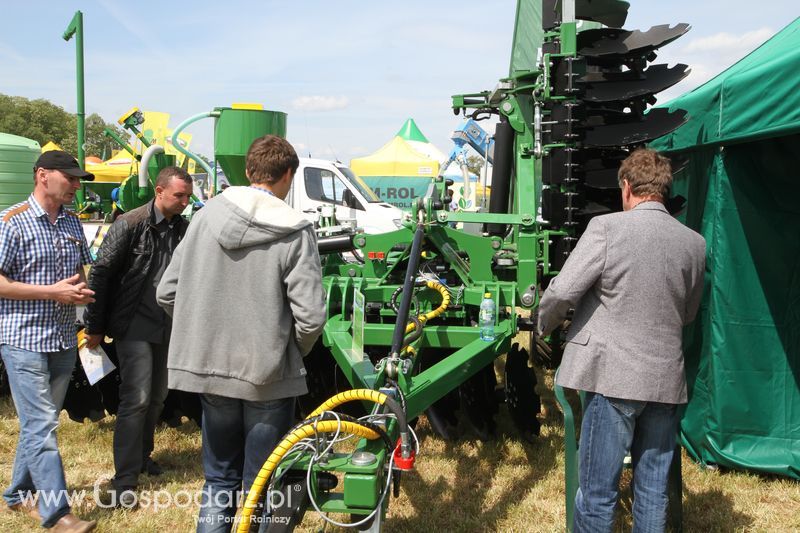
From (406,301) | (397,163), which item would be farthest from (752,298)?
(397,163)

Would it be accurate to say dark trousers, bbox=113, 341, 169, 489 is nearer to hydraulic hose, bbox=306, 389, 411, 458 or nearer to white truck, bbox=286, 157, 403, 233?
hydraulic hose, bbox=306, 389, 411, 458

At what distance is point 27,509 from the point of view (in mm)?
3518

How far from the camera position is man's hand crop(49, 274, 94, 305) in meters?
3.26

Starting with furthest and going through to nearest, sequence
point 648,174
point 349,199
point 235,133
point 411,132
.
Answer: point 411,132 < point 349,199 < point 235,133 < point 648,174

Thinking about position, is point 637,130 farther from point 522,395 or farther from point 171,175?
point 171,175

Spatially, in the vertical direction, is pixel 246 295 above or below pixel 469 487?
above

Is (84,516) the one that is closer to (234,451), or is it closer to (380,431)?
(234,451)

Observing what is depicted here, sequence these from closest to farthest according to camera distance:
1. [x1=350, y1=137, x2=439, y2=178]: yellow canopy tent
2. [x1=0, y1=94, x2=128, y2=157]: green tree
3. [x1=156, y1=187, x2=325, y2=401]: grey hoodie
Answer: [x1=156, y1=187, x2=325, y2=401]: grey hoodie < [x1=350, y1=137, x2=439, y2=178]: yellow canopy tent < [x1=0, y1=94, x2=128, y2=157]: green tree

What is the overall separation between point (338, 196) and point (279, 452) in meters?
9.23

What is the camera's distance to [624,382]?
2543mm

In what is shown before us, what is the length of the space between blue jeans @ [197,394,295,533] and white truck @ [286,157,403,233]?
27.6 feet

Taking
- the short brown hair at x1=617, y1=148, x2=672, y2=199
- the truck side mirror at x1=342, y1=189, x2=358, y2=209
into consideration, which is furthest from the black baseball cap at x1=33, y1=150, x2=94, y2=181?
the truck side mirror at x1=342, y1=189, x2=358, y2=209

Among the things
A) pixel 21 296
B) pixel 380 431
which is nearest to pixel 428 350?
pixel 380 431

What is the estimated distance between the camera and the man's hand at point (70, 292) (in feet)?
10.7
